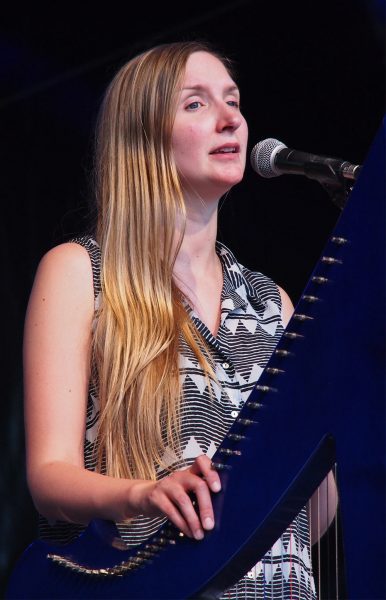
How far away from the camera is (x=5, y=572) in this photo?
3.15m

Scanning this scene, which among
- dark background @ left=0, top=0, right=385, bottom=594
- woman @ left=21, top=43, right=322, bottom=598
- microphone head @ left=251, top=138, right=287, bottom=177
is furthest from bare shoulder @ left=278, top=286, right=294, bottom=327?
dark background @ left=0, top=0, right=385, bottom=594

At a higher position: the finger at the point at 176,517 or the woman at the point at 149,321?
the woman at the point at 149,321

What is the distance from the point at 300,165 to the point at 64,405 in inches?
18.1

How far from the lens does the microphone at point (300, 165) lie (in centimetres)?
116

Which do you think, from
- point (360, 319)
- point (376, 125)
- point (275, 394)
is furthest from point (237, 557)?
point (376, 125)

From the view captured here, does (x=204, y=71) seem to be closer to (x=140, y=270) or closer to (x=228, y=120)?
(x=228, y=120)

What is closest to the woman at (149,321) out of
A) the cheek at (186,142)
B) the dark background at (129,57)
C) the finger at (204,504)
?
the cheek at (186,142)

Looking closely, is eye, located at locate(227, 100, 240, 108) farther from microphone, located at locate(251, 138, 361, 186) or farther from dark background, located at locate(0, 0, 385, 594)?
dark background, located at locate(0, 0, 385, 594)

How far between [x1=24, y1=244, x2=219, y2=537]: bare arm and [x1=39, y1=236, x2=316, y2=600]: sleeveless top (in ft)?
0.16

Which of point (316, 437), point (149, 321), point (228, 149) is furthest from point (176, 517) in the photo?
point (228, 149)

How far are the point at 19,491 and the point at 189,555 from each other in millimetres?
2171

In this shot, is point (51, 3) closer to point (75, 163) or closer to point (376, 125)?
point (75, 163)

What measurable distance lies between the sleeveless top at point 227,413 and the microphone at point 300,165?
0.36 meters

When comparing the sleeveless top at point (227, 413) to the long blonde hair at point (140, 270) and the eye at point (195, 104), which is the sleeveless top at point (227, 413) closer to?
the long blonde hair at point (140, 270)
